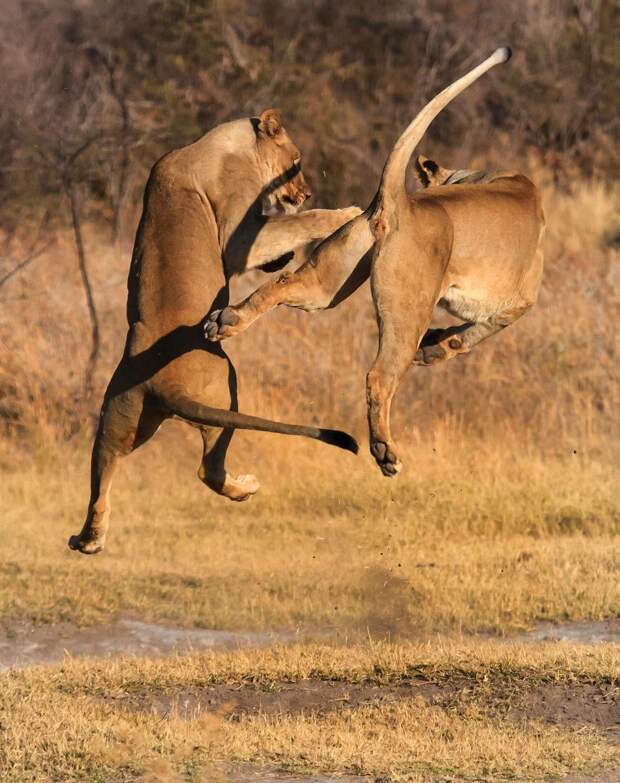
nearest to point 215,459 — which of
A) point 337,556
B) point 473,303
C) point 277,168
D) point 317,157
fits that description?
point 473,303

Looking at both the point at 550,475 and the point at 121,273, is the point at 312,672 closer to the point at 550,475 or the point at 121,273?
the point at 550,475

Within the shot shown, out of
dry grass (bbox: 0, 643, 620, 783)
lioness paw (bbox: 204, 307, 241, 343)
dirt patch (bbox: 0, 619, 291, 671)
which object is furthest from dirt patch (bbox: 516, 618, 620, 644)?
lioness paw (bbox: 204, 307, 241, 343)

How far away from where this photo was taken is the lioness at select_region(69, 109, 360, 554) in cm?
651

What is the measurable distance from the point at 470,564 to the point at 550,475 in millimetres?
1821

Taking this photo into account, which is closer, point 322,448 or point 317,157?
point 322,448

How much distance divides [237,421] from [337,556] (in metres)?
4.57

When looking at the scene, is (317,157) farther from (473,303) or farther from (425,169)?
(473,303)

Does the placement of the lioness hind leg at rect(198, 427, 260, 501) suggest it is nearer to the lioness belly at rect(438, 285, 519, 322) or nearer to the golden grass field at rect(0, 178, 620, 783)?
the golden grass field at rect(0, 178, 620, 783)

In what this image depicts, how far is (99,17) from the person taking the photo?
822 inches

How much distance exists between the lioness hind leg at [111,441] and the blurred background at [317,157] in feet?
17.7

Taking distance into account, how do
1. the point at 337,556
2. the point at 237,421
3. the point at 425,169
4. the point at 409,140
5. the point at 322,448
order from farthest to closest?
the point at 322,448 < the point at 337,556 < the point at 425,169 < the point at 237,421 < the point at 409,140

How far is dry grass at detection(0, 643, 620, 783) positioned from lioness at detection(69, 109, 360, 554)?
29.3 inches

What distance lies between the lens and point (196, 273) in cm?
662

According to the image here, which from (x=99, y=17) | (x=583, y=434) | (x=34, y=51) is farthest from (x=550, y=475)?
(x=99, y=17)
